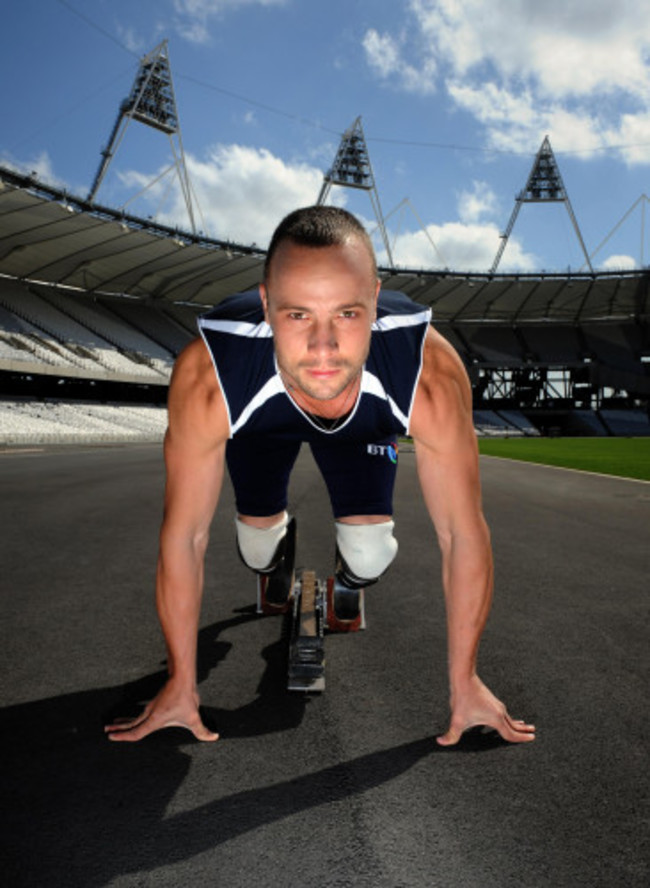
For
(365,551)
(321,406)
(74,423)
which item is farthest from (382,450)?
(74,423)

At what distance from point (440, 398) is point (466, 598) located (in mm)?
808

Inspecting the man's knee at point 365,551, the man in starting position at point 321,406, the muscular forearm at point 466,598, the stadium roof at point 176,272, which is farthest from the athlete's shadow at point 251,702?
the stadium roof at point 176,272

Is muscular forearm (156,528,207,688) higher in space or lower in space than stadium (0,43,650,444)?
lower

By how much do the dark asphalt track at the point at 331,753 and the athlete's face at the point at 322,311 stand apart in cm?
132

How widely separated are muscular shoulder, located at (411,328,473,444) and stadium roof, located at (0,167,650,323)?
1459 inches

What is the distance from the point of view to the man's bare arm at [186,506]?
7.76 ft

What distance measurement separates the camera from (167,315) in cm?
5691

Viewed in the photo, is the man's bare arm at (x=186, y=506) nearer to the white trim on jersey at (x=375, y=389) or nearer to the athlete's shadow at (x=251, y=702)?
the athlete's shadow at (x=251, y=702)

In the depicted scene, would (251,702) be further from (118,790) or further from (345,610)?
(345,610)

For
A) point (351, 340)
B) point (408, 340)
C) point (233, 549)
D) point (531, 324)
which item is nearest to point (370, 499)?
point (408, 340)

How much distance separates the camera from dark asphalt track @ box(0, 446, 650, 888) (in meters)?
1.59

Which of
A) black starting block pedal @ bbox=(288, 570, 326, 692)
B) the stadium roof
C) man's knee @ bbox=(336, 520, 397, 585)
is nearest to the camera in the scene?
black starting block pedal @ bbox=(288, 570, 326, 692)

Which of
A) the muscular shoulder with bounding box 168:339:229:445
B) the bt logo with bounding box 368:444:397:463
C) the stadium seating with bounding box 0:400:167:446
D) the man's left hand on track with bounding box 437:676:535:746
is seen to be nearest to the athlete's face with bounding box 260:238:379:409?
the muscular shoulder with bounding box 168:339:229:445

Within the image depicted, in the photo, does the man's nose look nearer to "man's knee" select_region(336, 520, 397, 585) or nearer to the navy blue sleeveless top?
the navy blue sleeveless top
